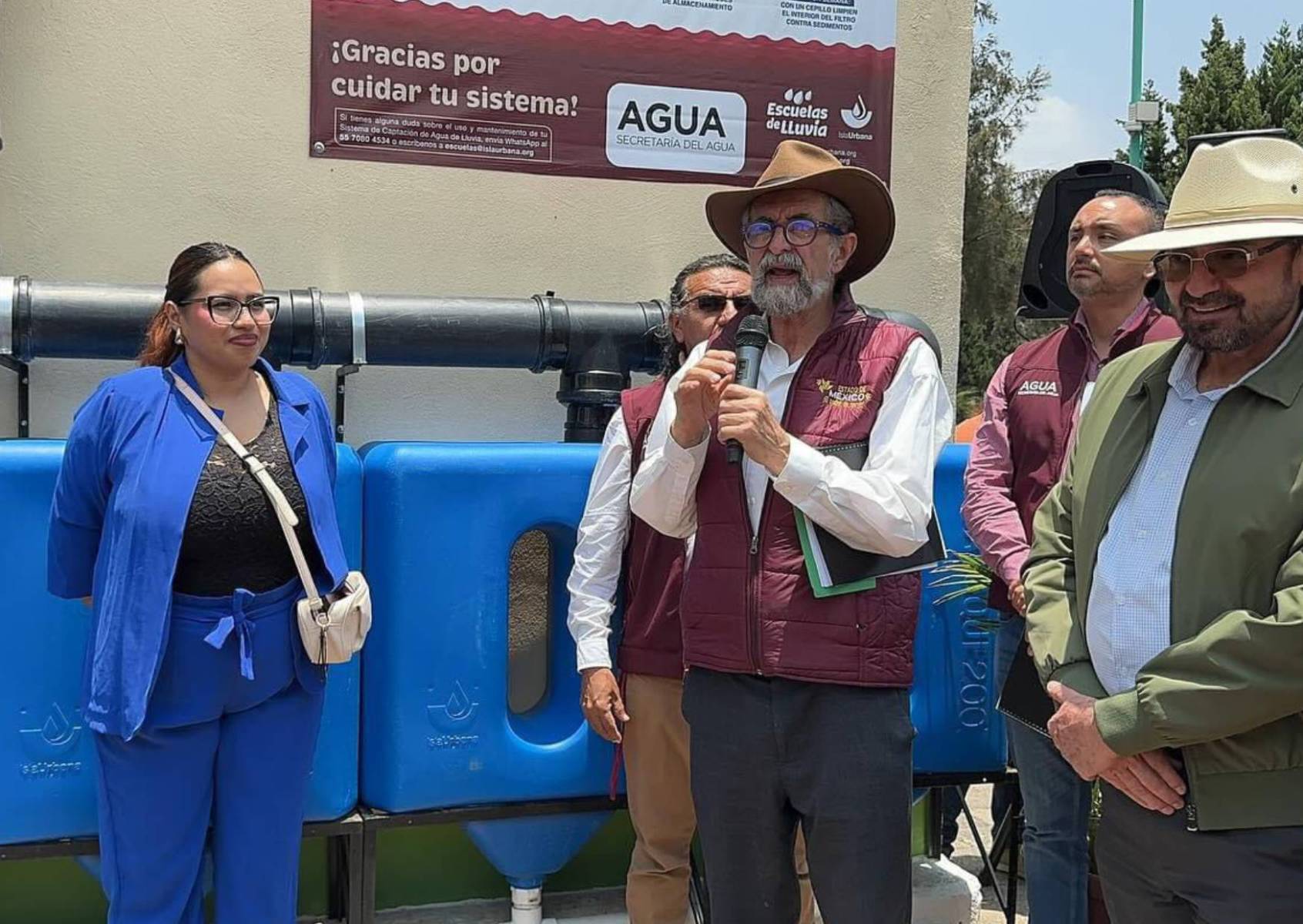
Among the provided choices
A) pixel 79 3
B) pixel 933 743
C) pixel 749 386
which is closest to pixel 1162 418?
pixel 749 386

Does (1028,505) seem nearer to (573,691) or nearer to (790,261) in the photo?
(790,261)

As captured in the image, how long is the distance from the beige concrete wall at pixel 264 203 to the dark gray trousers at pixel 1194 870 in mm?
2855

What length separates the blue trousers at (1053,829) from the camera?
3055 millimetres

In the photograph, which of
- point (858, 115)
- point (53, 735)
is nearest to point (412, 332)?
point (53, 735)

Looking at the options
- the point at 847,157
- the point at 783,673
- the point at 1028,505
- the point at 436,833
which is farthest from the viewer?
the point at 847,157

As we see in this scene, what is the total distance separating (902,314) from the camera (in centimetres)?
449

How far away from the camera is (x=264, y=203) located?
429 centimetres

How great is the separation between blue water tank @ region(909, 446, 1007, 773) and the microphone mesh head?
1.32 metres

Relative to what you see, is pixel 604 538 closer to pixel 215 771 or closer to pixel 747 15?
pixel 215 771

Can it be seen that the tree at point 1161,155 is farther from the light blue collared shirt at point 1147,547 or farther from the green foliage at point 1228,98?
the light blue collared shirt at point 1147,547

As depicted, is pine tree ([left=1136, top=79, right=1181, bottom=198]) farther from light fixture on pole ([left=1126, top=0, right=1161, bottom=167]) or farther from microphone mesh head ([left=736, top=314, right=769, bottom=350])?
microphone mesh head ([left=736, top=314, right=769, bottom=350])

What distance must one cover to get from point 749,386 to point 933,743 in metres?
1.75

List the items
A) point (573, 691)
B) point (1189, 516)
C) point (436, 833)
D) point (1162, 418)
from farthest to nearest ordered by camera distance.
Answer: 1. point (436, 833)
2. point (573, 691)
3. point (1162, 418)
4. point (1189, 516)

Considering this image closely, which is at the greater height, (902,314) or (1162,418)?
(902,314)
